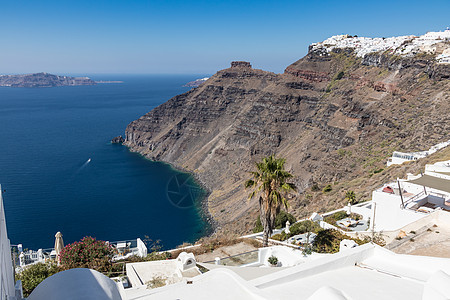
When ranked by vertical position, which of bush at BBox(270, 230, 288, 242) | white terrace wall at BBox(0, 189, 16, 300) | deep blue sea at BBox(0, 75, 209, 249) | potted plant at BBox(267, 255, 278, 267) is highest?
white terrace wall at BBox(0, 189, 16, 300)

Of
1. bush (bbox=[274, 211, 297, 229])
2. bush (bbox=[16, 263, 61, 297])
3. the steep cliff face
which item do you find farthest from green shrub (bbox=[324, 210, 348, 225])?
bush (bbox=[16, 263, 61, 297])

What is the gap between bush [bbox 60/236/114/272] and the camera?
15.9 m

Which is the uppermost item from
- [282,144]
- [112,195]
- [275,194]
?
[275,194]

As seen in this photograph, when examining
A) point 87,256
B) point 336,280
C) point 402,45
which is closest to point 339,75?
point 402,45

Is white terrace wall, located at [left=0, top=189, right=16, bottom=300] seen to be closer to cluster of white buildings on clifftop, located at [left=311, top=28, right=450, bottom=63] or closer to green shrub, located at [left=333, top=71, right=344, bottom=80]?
cluster of white buildings on clifftop, located at [left=311, top=28, right=450, bottom=63]

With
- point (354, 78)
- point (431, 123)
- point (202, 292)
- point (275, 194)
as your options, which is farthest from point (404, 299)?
point (354, 78)

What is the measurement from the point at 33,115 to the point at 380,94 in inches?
7576

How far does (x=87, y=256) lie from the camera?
1633 centimetres

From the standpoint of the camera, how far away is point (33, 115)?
19925cm

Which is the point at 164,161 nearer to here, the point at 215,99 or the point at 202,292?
the point at 215,99

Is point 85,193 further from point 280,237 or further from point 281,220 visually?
point 280,237

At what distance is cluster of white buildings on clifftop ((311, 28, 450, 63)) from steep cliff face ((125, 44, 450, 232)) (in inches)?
111

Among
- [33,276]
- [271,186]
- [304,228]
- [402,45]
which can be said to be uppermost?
[402,45]

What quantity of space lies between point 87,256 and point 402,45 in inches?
3715
